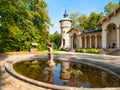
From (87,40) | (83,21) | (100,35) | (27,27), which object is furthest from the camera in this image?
(83,21)

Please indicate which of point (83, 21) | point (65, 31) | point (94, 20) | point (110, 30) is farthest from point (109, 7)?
point (110, 30)

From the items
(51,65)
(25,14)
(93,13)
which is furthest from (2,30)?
(93,13)

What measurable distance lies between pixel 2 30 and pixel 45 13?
13416 mm

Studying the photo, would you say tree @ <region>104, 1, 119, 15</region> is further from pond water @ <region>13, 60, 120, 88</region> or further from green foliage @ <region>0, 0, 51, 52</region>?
pond water @ <region>13, 60, 120, 88</region>

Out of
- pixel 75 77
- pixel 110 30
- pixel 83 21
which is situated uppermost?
pixel 83 21

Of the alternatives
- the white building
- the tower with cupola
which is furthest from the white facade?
the tower with cupola

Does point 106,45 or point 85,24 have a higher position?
point 85,24

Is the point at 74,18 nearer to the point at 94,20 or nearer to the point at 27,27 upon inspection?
the point at 94,20

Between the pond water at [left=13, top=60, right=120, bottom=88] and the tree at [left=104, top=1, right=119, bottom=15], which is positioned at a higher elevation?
the tree at [left=104, top=1, right=119, bottom=15]

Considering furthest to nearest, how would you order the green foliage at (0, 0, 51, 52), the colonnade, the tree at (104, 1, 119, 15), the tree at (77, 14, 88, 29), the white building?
the tree at (77, 14, 88, 29) < the tree at (104, 1, 119, 15) < the colonnade < the white building < the green foliage at (0, 0, 51, 52)

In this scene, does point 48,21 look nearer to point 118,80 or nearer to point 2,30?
point 2,30

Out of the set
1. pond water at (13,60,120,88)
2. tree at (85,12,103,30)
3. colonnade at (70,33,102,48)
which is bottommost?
pond water at (13,60,120,88)

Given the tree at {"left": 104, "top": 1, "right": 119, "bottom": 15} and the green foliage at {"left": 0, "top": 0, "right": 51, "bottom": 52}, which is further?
the tree at {"left": 104, "top": 1, "right": 119, "bottom": 15}

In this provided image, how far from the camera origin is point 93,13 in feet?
192
